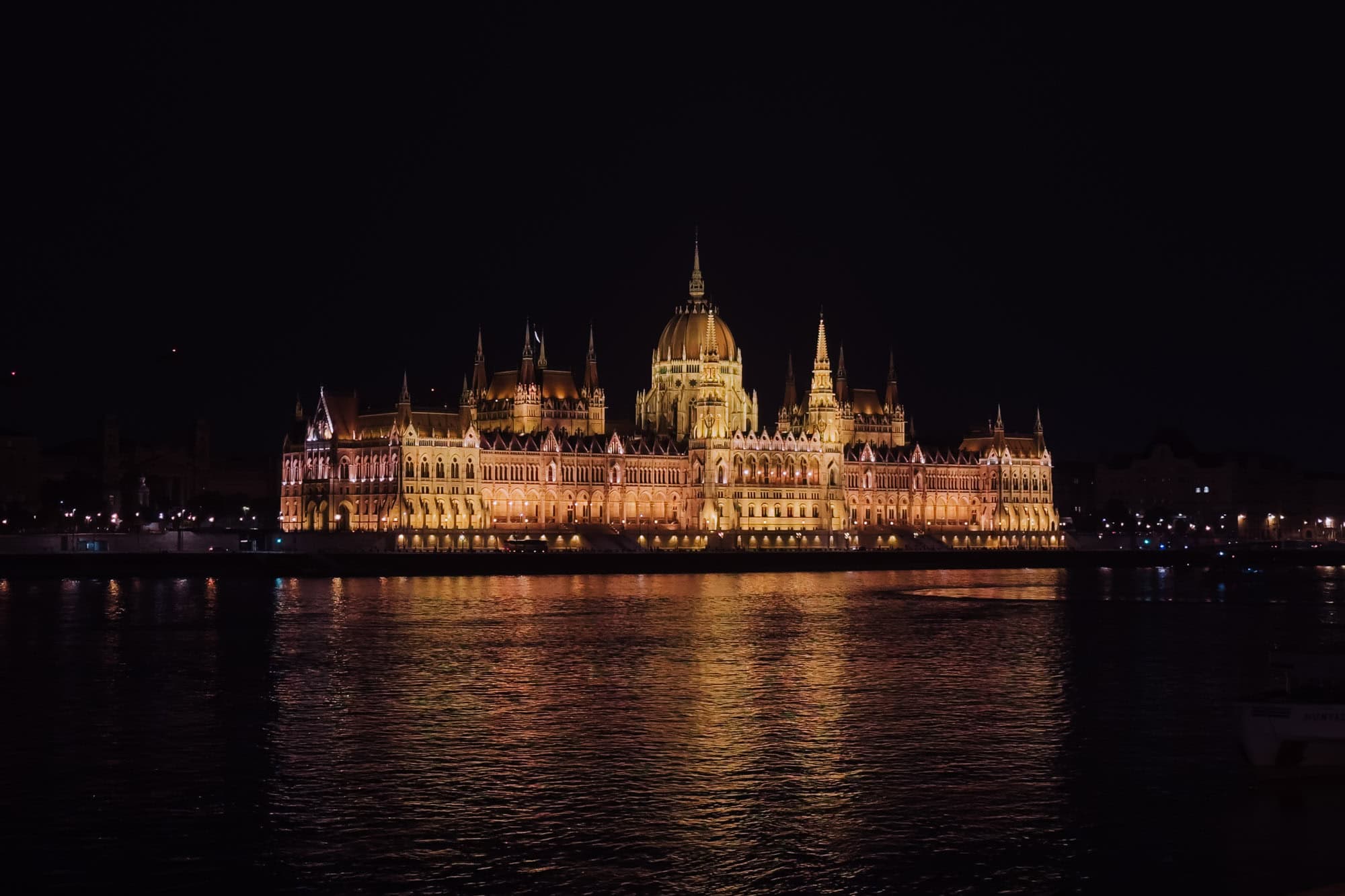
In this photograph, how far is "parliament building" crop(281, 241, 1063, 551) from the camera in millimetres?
152250

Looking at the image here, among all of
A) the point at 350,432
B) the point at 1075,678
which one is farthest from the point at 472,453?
the point at 1075,678

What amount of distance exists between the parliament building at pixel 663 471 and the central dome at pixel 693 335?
0.19 meters

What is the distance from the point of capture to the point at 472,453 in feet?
506

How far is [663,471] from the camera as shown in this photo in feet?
554

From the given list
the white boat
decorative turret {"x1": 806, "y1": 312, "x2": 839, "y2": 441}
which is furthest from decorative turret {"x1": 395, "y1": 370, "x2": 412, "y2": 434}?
the white boat

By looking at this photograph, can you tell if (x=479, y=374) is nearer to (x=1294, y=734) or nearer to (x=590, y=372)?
(x=590, y=372)

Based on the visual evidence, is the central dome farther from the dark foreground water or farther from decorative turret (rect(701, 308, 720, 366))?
the dark foreground water

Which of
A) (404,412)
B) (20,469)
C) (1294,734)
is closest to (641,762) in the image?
(1294,734)

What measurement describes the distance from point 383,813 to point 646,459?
135412 millimetres

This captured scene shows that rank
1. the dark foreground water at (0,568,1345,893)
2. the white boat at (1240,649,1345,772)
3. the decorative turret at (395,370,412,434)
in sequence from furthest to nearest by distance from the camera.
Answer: the decorative turret at (395,370,412,434) → the white boat at (1240,649,1345,772) → the dark foreground water at (0,568,1345,893)

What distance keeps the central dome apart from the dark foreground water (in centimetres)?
10404

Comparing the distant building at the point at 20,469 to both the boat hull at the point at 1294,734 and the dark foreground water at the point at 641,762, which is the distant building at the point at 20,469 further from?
the boat hull at the point at 1294,734

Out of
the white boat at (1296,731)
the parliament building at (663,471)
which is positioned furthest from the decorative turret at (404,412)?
the white boat at (1296,731)

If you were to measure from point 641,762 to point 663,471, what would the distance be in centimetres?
13116
